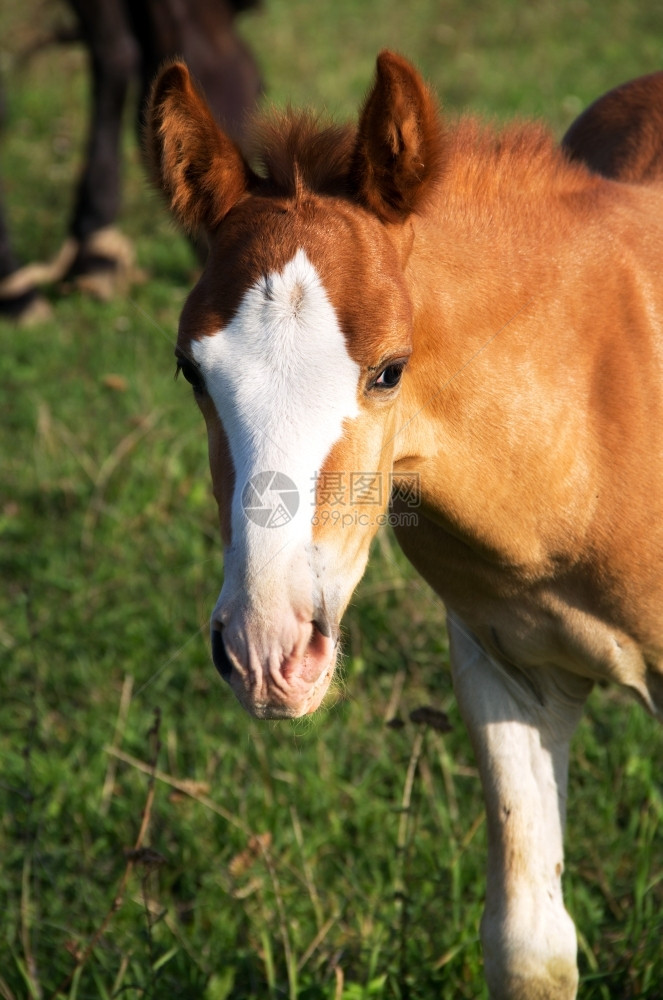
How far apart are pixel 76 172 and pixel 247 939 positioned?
24.0 feet

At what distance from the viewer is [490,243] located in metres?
2.40

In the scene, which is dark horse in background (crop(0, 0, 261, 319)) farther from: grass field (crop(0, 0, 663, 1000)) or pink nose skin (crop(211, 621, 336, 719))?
pink nose skin (crop(211, 621, 336, 719))

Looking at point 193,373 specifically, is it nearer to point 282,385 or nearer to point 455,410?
point 282,385

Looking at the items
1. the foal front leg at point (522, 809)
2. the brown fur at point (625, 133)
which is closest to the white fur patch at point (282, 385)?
the foal front leg at point (522, 809)

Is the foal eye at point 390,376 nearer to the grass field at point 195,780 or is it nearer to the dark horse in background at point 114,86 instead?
the grass field at point 195,780

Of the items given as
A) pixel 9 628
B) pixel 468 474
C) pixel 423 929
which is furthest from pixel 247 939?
pixel 9 628

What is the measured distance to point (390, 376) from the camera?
2113 millimetres

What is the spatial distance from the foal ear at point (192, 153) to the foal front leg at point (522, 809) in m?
1.18


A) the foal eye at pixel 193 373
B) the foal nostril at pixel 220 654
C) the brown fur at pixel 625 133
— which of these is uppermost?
the brown fur at pixel 625 133

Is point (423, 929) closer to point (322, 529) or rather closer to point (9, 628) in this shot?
point (322, 529)

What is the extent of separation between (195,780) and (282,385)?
195 centimetres

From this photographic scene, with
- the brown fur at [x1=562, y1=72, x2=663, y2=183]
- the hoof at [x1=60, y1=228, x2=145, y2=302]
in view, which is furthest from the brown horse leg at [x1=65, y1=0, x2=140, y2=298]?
the brown fur at [x1=562, y1=72, x2=663, y2=183]

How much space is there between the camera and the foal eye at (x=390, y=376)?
6.86ft

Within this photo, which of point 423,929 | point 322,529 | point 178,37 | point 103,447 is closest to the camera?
point 322,529
